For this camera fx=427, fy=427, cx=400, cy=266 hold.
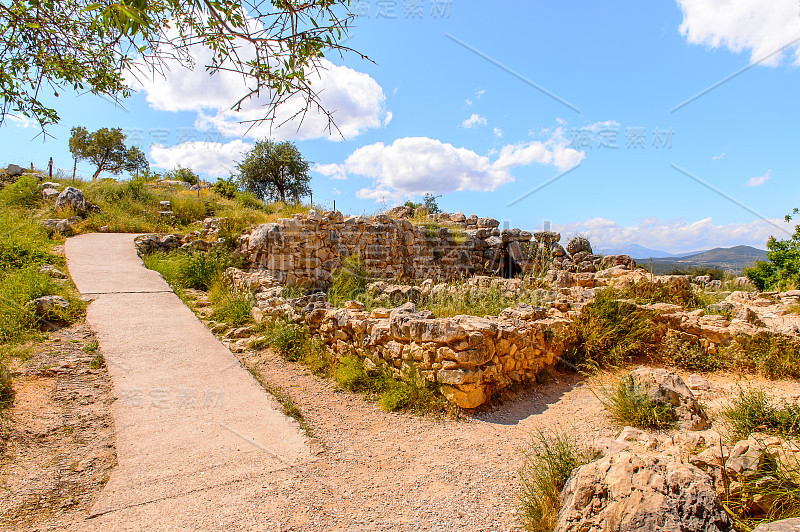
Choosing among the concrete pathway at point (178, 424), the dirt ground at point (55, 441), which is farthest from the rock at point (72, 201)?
the dirt ground at point (55, 441)

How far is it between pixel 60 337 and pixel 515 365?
19.4 feet

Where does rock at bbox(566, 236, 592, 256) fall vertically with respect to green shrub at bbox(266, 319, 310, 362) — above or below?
above

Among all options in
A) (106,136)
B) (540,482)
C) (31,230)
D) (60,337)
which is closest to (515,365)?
(540,482)

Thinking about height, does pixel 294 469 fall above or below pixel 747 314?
below

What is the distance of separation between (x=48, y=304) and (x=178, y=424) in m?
3.58

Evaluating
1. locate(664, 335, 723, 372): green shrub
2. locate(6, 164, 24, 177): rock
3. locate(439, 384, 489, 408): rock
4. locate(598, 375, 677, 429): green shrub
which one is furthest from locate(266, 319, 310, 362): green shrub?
locate(6, 164, 24, 177): rock

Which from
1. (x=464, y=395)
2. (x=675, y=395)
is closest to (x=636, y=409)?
(x=675, y=395)

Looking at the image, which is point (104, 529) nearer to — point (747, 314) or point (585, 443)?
point (585, 443)

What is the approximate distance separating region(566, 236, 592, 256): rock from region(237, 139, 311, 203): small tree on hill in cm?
1471

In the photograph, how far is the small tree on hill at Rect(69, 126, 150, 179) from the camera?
27.2 meters

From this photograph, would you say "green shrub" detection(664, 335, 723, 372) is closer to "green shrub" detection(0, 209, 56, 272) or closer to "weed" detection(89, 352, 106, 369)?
"weed" detection(89, 352, 106, 369)

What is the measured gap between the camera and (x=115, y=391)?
15.0 feet

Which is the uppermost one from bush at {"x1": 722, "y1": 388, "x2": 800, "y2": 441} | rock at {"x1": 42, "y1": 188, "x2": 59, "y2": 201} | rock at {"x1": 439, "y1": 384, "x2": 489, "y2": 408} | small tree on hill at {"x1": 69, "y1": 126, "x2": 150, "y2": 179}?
small tree on hill at {"x1": 69, "y1": 126, "x2": 150, "y2": 179}

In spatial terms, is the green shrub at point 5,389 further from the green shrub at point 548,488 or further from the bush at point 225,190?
the bush at point 225,190
